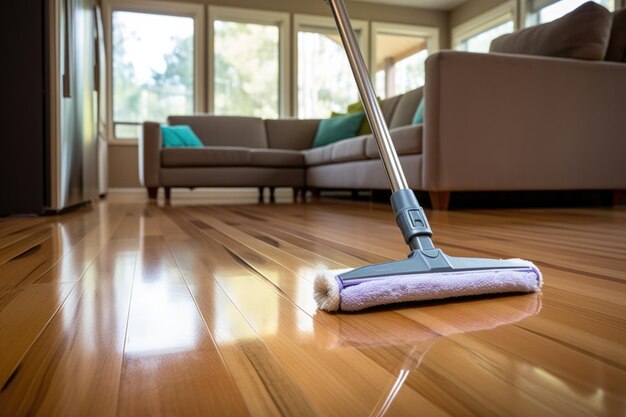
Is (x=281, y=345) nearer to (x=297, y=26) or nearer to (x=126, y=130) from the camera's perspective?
(x=126, y=130)

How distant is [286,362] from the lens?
42 centimetres

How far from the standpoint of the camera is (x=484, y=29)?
6230 millimetres

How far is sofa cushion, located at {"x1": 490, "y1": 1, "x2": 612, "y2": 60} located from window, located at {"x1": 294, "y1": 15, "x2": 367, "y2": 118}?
144 inches

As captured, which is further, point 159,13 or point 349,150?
point 159,13

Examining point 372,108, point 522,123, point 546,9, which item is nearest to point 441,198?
point 522,123

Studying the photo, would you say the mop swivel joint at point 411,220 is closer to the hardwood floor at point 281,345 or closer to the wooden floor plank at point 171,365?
the hardwood floor at point 281,345

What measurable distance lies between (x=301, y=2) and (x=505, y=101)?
4338mm

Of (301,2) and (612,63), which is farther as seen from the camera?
(301,2)

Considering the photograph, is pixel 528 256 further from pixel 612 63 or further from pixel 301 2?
pixel 301 2

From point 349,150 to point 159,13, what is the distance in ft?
12.2

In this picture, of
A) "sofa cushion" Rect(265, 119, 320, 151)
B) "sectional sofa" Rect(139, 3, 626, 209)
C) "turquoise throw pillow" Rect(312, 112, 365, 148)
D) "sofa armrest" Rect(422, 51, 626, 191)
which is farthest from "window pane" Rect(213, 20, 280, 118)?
"sofa armrest" Rect(422, 51, 626, 191)

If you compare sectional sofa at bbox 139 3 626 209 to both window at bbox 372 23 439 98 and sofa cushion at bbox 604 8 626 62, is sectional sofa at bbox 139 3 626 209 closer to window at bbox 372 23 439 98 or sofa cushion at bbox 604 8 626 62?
sofa cushion at bbox 604 8 626 62

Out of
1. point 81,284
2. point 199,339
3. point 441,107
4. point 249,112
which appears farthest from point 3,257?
point 249,112

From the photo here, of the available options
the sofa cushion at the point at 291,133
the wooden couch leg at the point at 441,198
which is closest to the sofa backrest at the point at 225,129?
the sofa cushion at the point at 291,133
